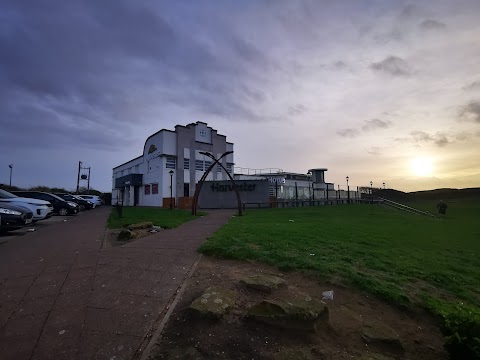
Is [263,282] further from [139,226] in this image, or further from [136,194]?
[136,194]

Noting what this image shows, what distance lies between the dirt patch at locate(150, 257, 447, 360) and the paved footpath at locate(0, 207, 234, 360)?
414 mm

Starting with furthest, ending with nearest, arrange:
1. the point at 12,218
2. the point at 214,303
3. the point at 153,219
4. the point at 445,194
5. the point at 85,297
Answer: the point at 445,194 → the point at 153,219 → the point at 12,218 → the point at 85,297 → the point at 214,303

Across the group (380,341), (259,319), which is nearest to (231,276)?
(259,319)

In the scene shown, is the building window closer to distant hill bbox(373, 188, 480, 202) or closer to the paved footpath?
the paved footpath

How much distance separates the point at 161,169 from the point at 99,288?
121ft

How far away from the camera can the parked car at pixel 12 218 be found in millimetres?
11141

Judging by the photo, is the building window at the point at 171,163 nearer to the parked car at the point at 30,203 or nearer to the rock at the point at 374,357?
the parked car at the point at 30,203

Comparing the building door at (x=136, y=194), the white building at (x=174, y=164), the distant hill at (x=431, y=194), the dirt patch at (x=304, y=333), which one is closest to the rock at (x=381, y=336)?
the dirt patch at (x=304, y=333)

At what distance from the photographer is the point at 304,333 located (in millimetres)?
3549

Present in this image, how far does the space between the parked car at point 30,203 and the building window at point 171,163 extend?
25114 mm

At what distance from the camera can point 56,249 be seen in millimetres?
7809

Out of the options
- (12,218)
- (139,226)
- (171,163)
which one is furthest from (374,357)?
(171,163)

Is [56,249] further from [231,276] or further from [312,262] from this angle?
[312,262]

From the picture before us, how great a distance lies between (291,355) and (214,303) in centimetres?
128
